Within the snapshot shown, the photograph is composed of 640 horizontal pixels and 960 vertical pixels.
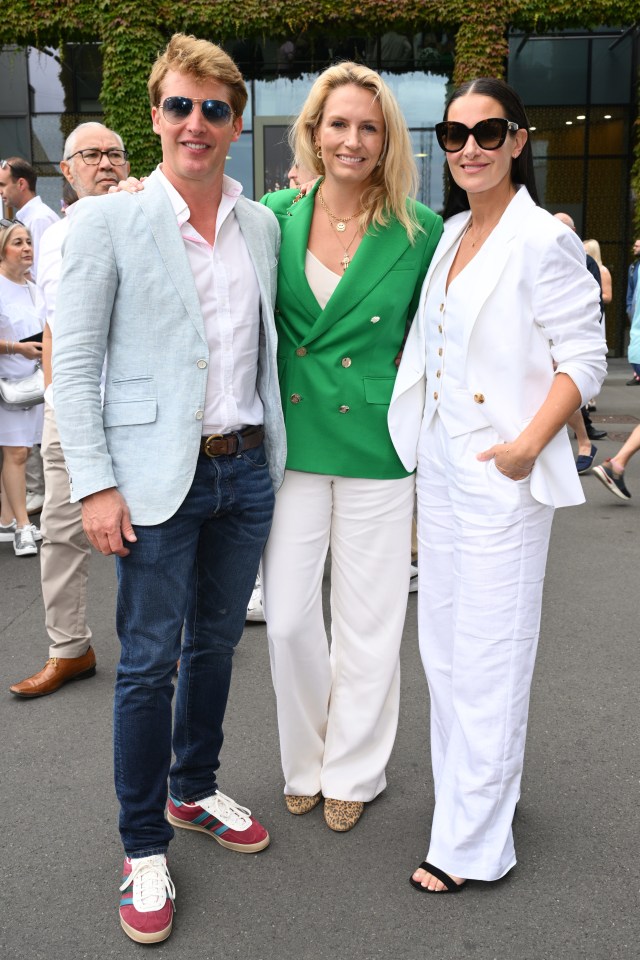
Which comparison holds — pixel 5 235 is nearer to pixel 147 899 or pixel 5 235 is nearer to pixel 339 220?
pixel 339 220

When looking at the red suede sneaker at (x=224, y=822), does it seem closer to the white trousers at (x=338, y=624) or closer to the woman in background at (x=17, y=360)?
the white trousers at (x=338, y=624)

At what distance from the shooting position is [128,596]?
97.1 inches

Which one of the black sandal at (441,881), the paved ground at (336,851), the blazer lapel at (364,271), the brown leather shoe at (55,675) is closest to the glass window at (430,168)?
the paved ground at (336,851)

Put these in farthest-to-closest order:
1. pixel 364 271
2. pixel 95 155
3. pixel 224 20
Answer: pixel 224 20, pixel 95 155, pixel 364 271

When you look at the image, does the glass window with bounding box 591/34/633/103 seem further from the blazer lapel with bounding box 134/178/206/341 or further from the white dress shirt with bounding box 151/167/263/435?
the blazer lapel with bounding box 134/178/206/341

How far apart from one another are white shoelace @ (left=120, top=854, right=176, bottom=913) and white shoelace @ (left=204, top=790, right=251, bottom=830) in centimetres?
32

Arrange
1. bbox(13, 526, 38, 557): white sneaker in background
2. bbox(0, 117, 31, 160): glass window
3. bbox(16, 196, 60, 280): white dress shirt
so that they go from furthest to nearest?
1. bbox(0, 117, 31, 160): glass window
2. bbox(16, 196, 60, 280): white dress shirt
3. bbox(13, 526, 38, 557): white sneaker in background

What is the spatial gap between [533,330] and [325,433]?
0.72 metres

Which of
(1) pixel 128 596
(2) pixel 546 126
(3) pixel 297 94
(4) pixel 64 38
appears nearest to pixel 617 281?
(2) pixel 546 126

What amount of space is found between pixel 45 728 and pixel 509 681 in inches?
79.7

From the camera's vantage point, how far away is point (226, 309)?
2.51 meters

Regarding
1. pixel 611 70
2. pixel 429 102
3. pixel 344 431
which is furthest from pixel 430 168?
pixel 344 431

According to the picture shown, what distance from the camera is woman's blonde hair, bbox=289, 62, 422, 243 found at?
2787 mm

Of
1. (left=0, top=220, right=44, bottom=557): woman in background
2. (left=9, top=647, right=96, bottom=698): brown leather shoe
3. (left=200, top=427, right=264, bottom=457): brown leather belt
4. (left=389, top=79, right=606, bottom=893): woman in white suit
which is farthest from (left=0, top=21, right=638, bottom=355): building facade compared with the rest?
(left=200, top=427, right=264, bottom=457): brown leather belt
